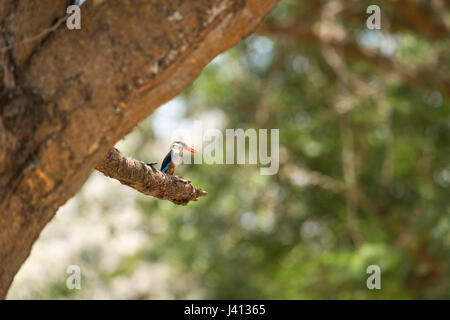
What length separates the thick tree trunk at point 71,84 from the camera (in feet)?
5.26

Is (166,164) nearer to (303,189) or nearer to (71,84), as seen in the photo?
(71,84)

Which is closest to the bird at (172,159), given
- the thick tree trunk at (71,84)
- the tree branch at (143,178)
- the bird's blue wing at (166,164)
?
the bird's blue wing at (166,164)

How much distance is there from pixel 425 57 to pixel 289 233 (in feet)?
13.4

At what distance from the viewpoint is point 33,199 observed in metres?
1.62

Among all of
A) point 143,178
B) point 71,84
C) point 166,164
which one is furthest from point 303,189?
point 71,84

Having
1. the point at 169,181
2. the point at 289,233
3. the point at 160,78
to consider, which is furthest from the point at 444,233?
the point at 160,78

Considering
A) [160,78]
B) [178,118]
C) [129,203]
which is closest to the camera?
[160,78]

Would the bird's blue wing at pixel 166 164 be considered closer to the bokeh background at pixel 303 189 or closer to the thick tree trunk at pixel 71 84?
the thick tree trunk at pixel 71 84

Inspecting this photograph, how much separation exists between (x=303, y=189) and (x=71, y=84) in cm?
999

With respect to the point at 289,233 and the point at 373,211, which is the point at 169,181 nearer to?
the point at 373,211

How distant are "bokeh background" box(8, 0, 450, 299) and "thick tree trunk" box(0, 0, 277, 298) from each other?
6262 mm
